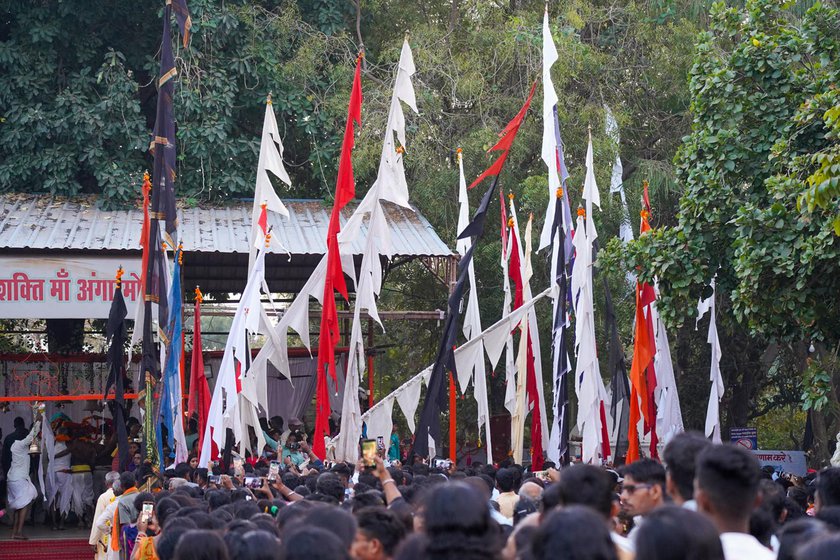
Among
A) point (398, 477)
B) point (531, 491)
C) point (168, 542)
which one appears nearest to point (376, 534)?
point (168, 542)

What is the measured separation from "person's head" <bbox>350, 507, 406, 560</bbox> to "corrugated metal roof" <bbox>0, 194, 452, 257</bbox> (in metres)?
11.9

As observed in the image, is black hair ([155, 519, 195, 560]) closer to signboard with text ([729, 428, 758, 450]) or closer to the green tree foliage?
the green tree foliage

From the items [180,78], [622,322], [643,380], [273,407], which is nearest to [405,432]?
[273,407]

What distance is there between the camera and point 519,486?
8867 mm

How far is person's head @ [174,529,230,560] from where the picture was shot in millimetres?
4562

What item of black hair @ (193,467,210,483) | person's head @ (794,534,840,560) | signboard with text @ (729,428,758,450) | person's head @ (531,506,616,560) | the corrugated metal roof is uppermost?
the corrugated metal roof

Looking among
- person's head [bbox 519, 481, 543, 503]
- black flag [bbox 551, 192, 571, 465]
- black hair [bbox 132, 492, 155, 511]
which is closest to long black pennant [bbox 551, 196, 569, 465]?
black flag [bbox 551, 192, 571, 465]

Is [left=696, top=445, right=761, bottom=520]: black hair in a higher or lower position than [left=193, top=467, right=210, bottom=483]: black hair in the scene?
higher

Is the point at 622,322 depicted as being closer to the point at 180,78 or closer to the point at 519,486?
the point at 180,78

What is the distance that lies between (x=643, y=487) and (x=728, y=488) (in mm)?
1084

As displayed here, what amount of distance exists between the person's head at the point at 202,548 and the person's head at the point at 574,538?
1.62 metres

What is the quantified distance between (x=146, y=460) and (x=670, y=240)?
6.33m

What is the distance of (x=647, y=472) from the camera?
5.61 meters

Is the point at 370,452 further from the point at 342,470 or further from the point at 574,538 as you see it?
the point at 342,470
